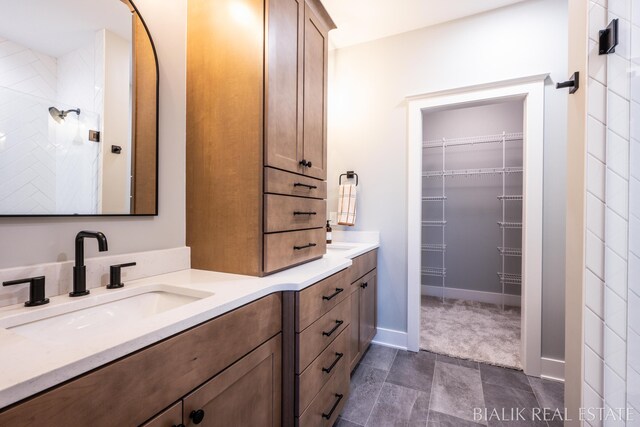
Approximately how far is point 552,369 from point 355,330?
4.53 feet

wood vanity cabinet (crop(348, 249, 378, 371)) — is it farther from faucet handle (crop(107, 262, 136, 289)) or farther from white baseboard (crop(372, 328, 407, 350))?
faucet handle (crop(107, 262, 136, 289))

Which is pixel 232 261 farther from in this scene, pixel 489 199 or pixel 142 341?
pixel 489 199

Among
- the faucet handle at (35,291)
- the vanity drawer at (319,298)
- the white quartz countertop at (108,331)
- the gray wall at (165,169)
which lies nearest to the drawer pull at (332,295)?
the vanity drawer at (319,298)

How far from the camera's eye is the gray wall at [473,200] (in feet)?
10.9

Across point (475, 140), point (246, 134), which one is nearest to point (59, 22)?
point (246, 134)

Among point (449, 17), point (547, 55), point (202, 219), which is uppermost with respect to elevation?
point (449, 17)

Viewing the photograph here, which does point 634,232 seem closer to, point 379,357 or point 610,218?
point 610,218

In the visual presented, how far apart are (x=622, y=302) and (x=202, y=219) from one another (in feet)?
5.11

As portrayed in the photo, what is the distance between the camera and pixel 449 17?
2.15 metres

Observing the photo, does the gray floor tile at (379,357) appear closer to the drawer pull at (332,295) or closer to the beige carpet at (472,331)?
the beige carpet at (472,331)

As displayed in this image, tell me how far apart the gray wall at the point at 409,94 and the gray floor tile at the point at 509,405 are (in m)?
0.42

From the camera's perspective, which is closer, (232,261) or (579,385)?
(579,385)

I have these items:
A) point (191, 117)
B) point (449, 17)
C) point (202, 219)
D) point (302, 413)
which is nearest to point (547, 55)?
point (449, 17)

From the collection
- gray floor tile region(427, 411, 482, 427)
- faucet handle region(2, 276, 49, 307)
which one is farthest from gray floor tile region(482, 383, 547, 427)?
faucet handle region(2, 276, 49, 307)
